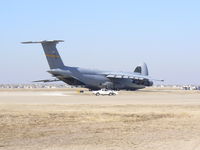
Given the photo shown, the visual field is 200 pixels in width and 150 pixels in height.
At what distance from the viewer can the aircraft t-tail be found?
93.4 metres

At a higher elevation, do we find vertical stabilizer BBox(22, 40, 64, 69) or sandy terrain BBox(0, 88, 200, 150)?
vertical stabilizer BBox(22, 40, 64, 69)

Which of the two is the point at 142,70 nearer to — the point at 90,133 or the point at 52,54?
the point at 52,54

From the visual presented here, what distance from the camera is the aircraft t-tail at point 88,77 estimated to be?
9338 cm

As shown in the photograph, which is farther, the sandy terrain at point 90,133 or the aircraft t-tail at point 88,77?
the aircraft t-tail at point 88,77

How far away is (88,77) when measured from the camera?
9781cm

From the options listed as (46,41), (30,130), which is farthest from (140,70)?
(30,130)

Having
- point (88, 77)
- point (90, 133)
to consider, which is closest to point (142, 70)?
point (88, 77)

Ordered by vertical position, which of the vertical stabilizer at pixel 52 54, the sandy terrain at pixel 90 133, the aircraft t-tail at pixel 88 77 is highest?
the vertical stabilizer at pixel 52 54

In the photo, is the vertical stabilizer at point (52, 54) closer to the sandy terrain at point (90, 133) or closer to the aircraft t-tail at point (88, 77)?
the aircraft t-tail at point (88, 77)

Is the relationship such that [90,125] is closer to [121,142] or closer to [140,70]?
[121,142]

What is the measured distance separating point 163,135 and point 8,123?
8.56 meters

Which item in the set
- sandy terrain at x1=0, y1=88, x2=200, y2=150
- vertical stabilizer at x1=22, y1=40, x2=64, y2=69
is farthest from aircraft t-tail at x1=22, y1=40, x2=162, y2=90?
sandy terrain at x1=0, y1=88, x2=200, y2=150

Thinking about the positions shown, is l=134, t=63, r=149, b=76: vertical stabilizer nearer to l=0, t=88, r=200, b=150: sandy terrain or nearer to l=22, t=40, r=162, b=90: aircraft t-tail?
l=22, t=40, r=162, b=90: aircraft t-tail

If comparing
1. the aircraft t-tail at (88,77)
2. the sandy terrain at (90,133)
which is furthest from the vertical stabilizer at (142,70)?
the sandy terrain at (90,133)
